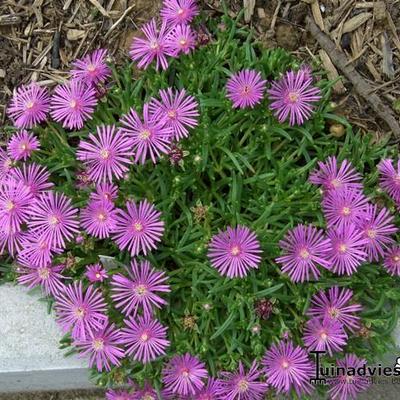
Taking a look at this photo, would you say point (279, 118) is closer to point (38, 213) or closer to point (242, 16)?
point (242, 16)

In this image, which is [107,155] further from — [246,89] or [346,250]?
[346,250]

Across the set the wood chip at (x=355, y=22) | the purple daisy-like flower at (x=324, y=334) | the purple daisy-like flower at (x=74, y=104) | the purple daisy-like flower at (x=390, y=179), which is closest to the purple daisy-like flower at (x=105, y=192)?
the purple daisy-like flower at (x=74, y=104)

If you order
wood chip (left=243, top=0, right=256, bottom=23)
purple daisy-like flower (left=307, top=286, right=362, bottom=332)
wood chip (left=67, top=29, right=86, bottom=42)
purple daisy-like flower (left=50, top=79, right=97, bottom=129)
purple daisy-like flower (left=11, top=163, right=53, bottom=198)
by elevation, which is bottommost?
purple daisy-like flower (left=307, top=286, right=362, bottom=332)

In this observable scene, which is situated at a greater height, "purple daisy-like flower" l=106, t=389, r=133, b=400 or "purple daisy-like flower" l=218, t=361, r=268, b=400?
"purple daisy-like flower" l=218, t=361, r=268, b=400

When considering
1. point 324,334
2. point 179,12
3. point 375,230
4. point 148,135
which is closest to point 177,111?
point 148,135

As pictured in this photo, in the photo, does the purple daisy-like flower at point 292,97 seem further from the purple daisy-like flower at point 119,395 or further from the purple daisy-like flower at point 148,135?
the purple daisy-like flower at point 119,395

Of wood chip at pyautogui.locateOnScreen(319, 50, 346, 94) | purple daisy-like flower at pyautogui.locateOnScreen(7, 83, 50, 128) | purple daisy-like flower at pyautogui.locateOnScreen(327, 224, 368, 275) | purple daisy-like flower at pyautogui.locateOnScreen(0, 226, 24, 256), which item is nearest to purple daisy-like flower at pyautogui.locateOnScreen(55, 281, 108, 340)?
purple daisy-like flower at pyautogui.locateOnScreen(0, 226, 24, 256)

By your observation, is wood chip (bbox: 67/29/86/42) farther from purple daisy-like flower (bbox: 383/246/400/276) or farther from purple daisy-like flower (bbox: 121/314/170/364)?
purple daisy-like flower (bbox: 383/246/400/276)
